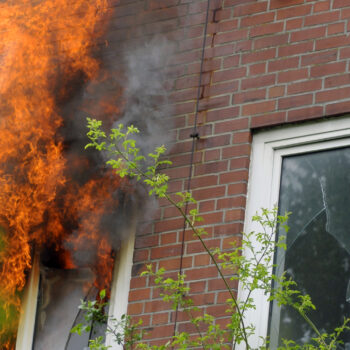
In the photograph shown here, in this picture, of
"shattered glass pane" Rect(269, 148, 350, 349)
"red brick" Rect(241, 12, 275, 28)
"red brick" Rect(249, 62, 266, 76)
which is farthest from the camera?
"red brick" Rect(241, 12, 275, 28)

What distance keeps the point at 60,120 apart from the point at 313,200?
201 centimetres

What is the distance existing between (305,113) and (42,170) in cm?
189

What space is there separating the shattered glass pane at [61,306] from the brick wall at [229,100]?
56 cm

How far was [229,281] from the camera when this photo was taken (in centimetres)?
614

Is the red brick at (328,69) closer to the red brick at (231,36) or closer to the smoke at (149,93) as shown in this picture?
the red brick at (231,36)

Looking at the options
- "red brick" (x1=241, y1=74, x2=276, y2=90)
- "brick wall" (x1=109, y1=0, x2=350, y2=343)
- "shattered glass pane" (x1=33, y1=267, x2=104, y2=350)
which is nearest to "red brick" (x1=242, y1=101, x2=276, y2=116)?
"brick wall" (x1=109, y1=0, x2=350, y2=343)

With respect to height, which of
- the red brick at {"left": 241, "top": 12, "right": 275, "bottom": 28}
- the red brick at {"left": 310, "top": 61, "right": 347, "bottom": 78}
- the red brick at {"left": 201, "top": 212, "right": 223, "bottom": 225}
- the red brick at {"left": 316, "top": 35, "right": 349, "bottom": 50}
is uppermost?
the red brick at {"left": 241, "top": 12, "right": 275, "bottom": 28}

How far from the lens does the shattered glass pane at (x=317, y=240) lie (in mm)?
5848

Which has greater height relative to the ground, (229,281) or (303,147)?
(303,147)

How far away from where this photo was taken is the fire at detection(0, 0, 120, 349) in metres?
7.02

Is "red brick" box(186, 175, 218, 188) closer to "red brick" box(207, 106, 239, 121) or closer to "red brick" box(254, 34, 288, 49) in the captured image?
"red brick" box(207, 106, 239, 121)

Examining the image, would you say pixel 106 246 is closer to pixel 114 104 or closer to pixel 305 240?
pixel 114 104

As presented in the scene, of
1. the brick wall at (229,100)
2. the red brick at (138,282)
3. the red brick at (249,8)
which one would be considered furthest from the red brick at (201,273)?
the red brick at (249,8)

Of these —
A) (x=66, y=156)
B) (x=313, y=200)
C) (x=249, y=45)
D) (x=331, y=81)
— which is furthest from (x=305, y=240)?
(x=66, y=156)
